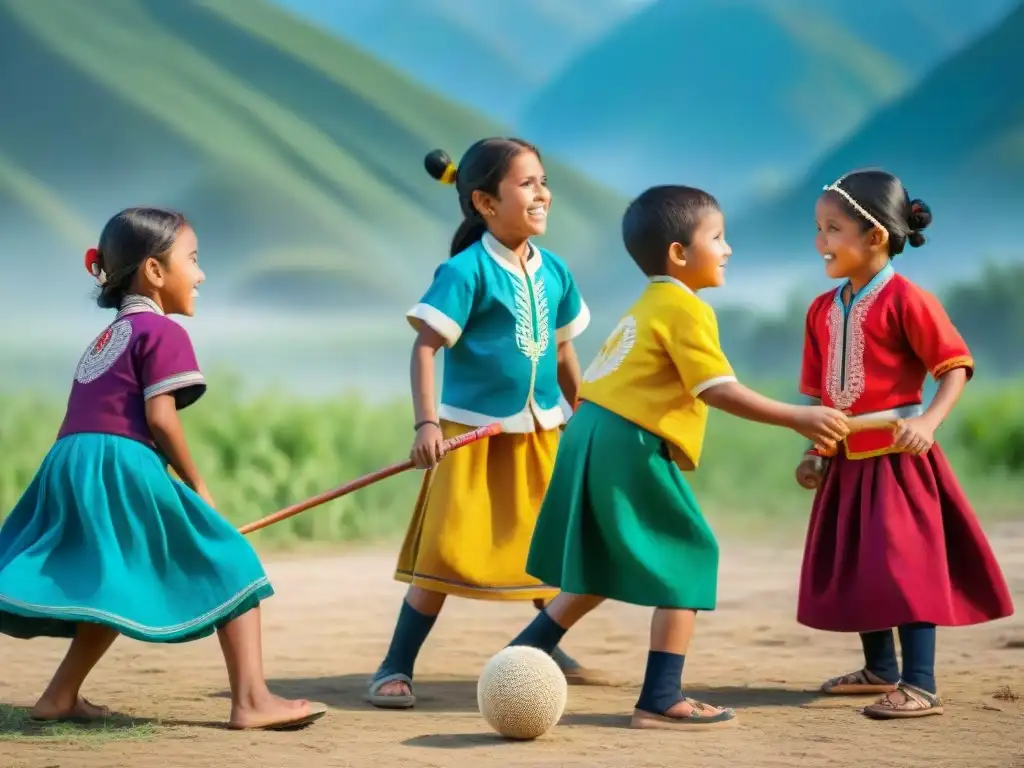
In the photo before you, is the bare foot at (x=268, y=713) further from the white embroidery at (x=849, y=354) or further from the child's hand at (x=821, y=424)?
the white embroidery at (x=849, y=354)

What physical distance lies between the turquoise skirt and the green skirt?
82cm

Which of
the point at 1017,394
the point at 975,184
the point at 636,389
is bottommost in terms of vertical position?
the point at 636,389

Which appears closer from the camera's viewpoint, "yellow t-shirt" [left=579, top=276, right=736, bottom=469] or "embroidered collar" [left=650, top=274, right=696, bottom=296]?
"yellow t-shirt" [left=579, top=276, right=736, bottom=469]

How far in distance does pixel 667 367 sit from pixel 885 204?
0.88 m

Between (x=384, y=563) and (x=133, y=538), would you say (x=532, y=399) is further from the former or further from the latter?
(x=384, y=563)

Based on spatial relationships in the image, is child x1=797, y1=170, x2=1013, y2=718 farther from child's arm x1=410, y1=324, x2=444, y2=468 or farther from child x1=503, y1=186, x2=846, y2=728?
child's arm x1=410, y1=324, x2=444, y2=468

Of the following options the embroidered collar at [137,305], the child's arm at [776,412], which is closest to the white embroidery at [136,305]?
the embroidered collar at [137,305]

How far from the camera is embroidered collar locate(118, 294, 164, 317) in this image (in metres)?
4.14

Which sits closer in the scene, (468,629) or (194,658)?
(194,658)

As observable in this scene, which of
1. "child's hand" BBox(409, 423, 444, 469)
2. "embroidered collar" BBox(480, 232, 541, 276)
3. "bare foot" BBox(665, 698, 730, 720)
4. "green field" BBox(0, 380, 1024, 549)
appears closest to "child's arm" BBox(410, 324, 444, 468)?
"child's hand" BBox(409, 423, 444, 469)

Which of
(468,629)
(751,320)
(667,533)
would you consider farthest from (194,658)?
(751,320)

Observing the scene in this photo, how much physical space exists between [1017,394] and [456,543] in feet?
25.4

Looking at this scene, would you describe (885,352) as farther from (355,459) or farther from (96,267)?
(355,459)

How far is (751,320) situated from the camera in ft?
46.7
